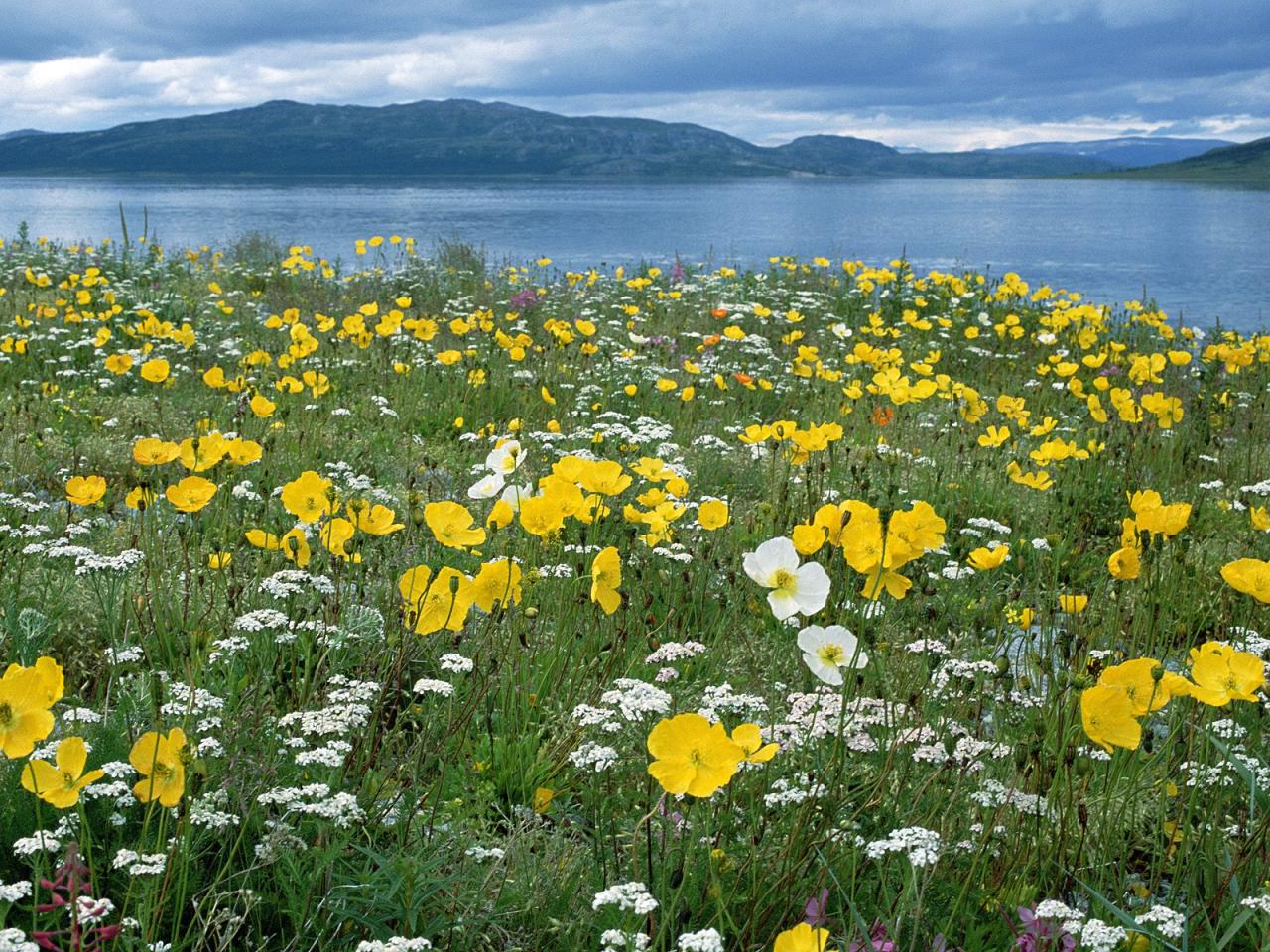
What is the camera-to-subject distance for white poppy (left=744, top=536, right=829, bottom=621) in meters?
2.24

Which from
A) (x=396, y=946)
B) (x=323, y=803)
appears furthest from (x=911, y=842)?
(x=323, y=803)

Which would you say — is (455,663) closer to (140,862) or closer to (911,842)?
(140,862)

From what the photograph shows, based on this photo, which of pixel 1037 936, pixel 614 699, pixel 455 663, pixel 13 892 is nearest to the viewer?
pixel 13 892

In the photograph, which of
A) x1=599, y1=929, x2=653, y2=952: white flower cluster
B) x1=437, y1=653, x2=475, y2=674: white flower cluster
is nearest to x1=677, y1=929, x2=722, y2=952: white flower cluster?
x1=599, y1=929, x2=653, y2=952: white flower cluster

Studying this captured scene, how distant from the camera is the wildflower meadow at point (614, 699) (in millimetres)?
1890

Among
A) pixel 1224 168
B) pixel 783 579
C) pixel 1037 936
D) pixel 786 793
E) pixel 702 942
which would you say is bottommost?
pixel 1037 936

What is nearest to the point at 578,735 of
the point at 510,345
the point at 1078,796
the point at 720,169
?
the point at 1078,796

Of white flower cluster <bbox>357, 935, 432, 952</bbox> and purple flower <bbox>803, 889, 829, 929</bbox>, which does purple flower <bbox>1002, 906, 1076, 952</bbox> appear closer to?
purple flower <bbox>803, 889, 829, 929</bbox>

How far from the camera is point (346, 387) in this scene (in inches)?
281

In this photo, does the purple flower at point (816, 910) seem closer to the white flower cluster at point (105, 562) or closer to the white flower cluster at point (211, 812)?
the white flower cluster at point (211, 812)

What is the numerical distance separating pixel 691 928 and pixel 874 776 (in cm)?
65

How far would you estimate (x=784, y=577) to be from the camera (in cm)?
227

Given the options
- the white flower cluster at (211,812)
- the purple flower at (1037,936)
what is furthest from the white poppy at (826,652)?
the white flower cluster at (211,812)

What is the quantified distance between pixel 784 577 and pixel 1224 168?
14522 cm
